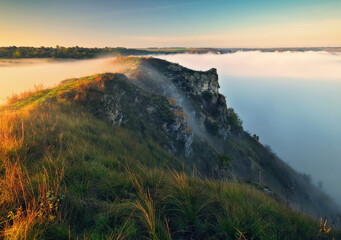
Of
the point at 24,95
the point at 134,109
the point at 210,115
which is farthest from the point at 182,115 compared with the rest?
the point at 210,115

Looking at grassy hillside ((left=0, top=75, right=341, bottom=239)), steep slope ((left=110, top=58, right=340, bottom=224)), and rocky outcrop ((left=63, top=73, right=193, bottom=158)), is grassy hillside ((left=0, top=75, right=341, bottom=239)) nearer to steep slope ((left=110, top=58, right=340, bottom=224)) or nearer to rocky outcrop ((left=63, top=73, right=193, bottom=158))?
rocky outcrop ((left=63, top=73, right=193, bottom=158))

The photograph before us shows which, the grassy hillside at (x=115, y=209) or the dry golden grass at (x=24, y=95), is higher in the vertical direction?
the dry golden grass at (x=24, y=95)

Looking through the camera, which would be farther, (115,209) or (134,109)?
(134,109)

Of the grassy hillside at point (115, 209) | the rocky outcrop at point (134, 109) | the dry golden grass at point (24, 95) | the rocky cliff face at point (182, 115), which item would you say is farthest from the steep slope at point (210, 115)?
the grassy hillside at point (115, 209)

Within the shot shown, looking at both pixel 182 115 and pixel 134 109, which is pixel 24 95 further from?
pixel 182 115

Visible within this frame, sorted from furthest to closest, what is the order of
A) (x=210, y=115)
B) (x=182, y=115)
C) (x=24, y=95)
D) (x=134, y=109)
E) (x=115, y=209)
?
1. (x=210, y=115)
2. (x=182, y=115)
3. (x=134, y=109)
4. (x=24, y=95)
5. (x=115, y=209)

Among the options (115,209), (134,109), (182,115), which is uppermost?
(115,209)

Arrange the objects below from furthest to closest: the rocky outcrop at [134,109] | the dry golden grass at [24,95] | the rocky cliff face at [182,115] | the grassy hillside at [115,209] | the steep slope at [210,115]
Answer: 1. the steep slope at [210,115]
2. the dry golden grass at [24,95]
3. the rocky cliff face at [182,115]
4. the rocky outcrop at [134,109]
5. the grassy hillside at [115,209]

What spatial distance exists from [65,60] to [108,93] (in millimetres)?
55836

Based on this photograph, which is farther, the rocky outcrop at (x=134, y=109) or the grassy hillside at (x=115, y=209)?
the rocky outcrop at (x=134, y=109)

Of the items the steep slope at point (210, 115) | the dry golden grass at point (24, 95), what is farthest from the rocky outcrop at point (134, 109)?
the steep slope at point (210, 115)

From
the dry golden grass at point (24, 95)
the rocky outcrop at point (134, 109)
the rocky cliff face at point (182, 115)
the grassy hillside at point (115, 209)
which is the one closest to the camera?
the grassy hillside at point (115, 209)

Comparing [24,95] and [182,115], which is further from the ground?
[24,95]

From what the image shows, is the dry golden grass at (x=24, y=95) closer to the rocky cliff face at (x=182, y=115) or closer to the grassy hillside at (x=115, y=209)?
the rocky cliff face at (x=182, y=115)
